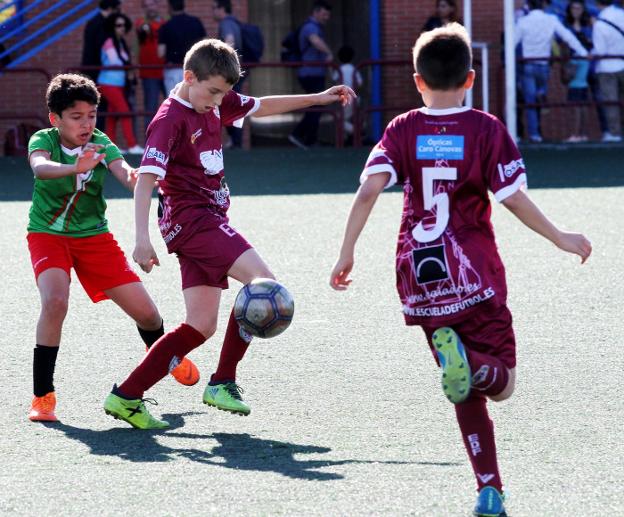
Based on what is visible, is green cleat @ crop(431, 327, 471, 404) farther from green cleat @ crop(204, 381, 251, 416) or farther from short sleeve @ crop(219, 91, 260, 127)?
short sleeve @ crop(219, 91, 260, 127)

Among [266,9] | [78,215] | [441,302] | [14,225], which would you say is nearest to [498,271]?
[441,302]

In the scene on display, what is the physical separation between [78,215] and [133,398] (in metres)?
0.94

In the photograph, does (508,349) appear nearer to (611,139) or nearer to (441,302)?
(441,302)

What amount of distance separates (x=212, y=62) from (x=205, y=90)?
0.13 m

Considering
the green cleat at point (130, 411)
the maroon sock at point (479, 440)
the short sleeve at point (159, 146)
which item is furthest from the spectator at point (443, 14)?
the maroon sock at point (479, 440)

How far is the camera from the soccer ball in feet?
17.9

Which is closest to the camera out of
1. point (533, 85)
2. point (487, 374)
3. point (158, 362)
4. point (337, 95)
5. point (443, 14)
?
point (487, 374)

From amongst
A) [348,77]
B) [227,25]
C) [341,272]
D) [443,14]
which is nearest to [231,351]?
[341,272]

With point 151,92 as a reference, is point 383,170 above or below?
above

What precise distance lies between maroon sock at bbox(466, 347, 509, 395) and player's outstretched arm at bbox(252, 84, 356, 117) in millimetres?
2116

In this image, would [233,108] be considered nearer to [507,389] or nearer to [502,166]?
[502,166]

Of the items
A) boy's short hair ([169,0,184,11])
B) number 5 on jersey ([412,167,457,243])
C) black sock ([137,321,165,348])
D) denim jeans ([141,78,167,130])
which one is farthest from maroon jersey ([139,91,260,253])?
denim jeans ([141,78,167,130])

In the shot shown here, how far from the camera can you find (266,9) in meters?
22.4

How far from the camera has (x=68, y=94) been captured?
5.77m
